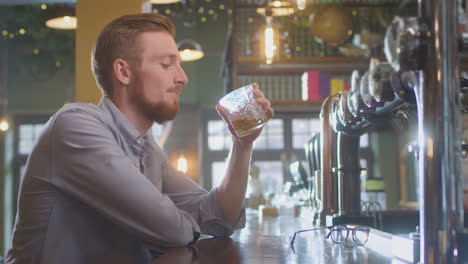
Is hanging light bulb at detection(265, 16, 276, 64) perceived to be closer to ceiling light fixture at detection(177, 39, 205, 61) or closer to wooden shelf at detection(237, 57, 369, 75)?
wooden shelf at detection(237, 57, 369, 75)

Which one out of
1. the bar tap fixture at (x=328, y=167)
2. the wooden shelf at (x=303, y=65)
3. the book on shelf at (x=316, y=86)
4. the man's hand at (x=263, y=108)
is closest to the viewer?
the man's hand at (x=263, y=108)

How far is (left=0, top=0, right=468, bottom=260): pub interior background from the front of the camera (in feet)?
17.0

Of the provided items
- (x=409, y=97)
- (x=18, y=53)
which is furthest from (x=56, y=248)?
(x=18, y=53)

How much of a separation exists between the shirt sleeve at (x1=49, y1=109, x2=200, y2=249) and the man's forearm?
0.65ft

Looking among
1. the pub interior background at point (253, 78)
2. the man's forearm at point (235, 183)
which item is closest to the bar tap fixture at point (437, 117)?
the man's forearm at point (235, 183)

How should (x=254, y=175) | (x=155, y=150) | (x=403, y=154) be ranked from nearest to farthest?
(x=155, y=150)
(x=254, y=175)
(x=403, y=154)

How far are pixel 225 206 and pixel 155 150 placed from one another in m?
0.28

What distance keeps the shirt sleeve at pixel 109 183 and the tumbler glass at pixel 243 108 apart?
9.6 inches

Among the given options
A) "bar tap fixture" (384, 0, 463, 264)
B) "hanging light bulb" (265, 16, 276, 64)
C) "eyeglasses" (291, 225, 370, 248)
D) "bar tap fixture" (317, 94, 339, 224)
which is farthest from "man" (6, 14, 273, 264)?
"hanging light bulb" (265, 16, 276, 64)

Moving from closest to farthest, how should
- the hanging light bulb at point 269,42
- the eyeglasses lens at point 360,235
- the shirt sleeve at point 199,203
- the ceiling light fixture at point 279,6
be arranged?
the eyeglasses lens at point 360,235 < the shirt sleeve at point 199,203 < the ceiling light fixture at point 279,6 < the hanging light bulb at point 269,42

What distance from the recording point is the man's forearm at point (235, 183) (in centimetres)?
151

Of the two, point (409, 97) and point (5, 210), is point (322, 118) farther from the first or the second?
point (5, 210)

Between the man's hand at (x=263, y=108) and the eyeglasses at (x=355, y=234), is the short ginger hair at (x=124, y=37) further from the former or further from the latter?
the eyeglasses at (x=355, y=234)

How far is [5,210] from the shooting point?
10.6 m
